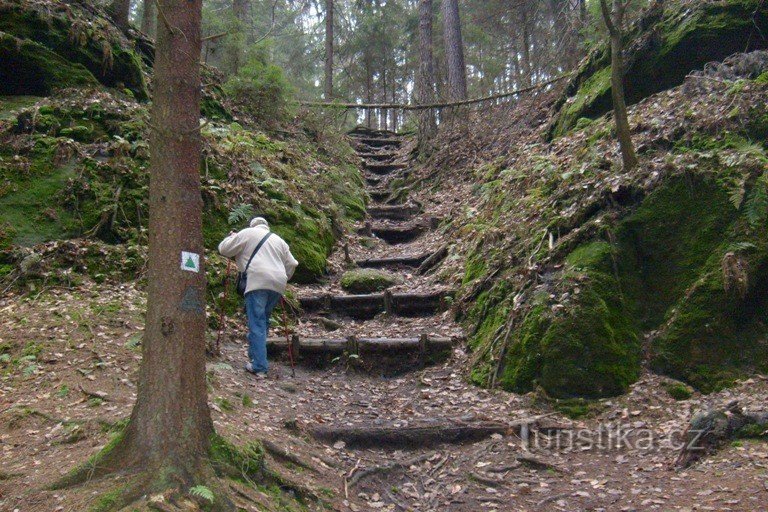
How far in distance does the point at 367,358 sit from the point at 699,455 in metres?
4.35

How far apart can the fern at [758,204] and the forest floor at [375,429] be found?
5.54 feet

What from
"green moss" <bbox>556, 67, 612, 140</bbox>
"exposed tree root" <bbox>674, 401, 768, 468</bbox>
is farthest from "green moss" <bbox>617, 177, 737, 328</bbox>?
"green moss" <bbox>556, 67, 612, 140</bbox>

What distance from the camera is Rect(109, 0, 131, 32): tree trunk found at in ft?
37.4

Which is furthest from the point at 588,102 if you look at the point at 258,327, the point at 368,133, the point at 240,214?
the point at 368,133

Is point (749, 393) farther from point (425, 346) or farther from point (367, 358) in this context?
point (367, 358)

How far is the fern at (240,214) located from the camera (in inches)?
365

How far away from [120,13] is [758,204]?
11740 millimetres

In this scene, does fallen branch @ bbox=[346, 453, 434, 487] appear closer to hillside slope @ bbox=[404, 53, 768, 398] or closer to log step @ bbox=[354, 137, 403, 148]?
hillside slope @ bbox=[404, 53, 768, 398]

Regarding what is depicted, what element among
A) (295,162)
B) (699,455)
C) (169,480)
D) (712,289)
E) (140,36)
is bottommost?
(699,455)

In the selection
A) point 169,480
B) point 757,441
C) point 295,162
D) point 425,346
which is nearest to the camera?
point 169,480

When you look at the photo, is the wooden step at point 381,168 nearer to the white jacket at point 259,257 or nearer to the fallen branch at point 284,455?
the white jacket at point 259,257

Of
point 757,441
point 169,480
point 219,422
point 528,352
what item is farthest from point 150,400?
point 757,441

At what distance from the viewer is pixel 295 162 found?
13750 millimetres

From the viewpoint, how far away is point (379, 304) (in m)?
9.77
